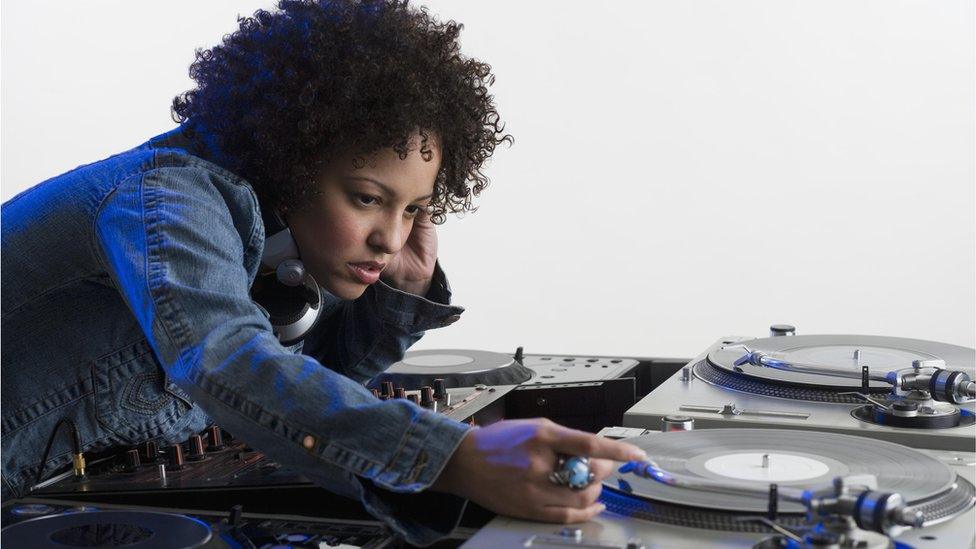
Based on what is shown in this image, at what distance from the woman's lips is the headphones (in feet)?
0.22

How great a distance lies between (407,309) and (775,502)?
1057mm

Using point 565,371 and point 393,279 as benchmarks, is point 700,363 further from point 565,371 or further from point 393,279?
point 393,279

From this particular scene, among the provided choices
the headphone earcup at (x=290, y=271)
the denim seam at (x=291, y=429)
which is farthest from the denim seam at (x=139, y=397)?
the denim seam at (x=291, y=429)

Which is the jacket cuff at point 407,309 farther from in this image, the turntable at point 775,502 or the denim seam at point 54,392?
the turntable at point 775,502

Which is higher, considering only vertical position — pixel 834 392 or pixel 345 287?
pixel 345 287

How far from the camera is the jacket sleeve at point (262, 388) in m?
0.96

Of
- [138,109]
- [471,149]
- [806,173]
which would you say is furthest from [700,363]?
[138,109]

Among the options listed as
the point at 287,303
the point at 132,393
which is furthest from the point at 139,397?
the point at 287,303

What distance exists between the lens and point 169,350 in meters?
1.04

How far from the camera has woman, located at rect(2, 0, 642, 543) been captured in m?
0.96

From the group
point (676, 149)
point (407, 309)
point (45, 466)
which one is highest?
point (676, 149)

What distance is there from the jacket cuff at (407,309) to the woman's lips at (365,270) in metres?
0.34

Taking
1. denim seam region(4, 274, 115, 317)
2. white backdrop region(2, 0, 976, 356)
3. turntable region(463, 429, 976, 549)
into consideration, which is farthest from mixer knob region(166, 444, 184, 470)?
white backdrop region(2, 0, 976, 356)

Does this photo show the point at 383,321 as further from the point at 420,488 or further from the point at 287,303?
the point at 420,488
